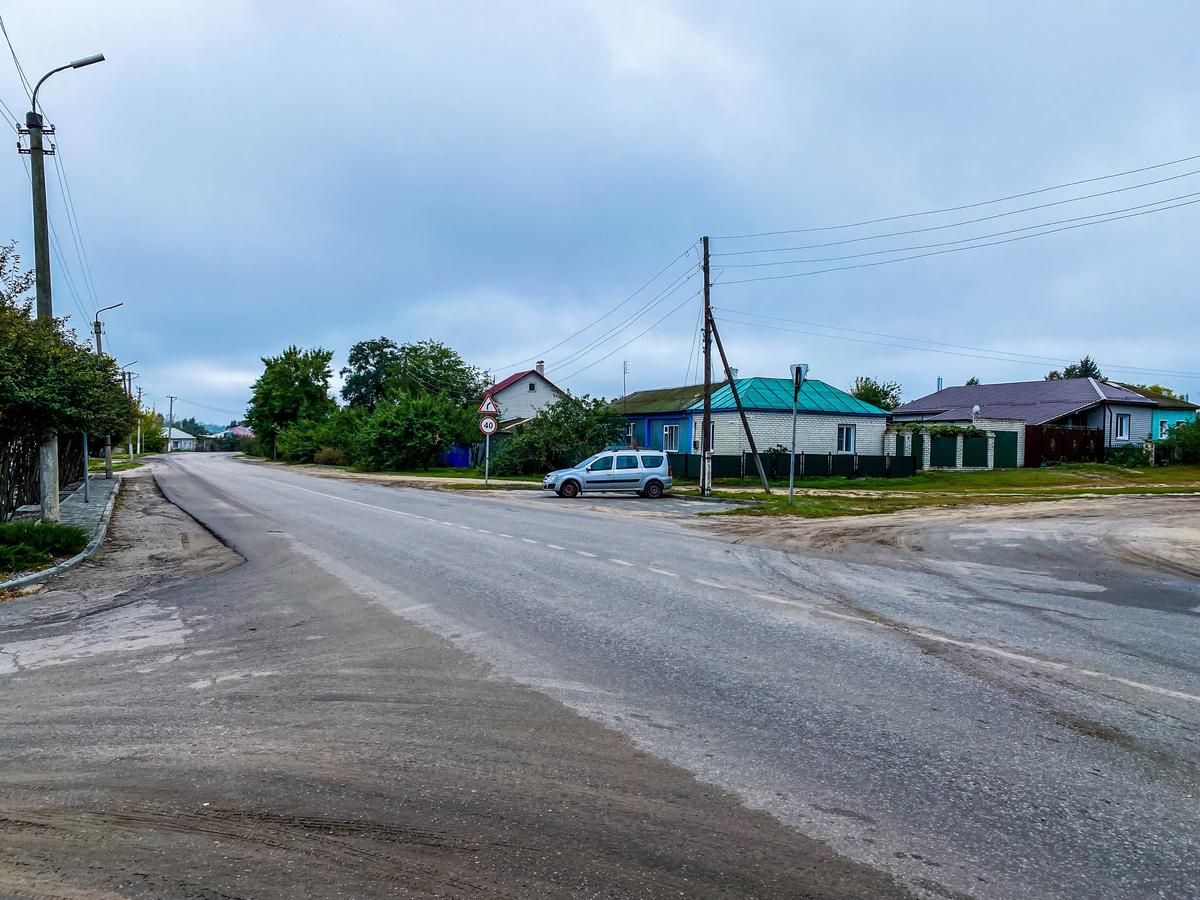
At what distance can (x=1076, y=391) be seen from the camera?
46625 mm

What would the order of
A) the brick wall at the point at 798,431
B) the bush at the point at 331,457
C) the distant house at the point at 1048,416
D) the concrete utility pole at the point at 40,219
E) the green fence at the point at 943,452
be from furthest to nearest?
1. the bush at the point at 331,457
2. the distant house at the point at 1048,416
3. the green fence at the point at 943,452
4. the brick wall at the point at 798,431
5. the concrete utility pole at the point at 40,219

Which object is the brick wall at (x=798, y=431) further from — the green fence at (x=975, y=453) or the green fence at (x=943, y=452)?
the green fence at (x=975, y=453)

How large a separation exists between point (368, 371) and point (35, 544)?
79289 millimetres

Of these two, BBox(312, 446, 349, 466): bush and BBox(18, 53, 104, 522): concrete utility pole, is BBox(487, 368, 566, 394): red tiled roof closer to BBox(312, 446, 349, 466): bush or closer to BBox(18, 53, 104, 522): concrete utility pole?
BBox(312, 446, 349, 466): bush

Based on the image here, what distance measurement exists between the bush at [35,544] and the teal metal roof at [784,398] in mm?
25763

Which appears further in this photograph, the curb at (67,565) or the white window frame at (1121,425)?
the white window frame at (1121,425)

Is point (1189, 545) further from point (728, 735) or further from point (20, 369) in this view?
point (20, 369)

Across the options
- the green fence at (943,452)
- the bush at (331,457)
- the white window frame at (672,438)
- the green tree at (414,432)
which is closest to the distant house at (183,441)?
the bush at (331,457)

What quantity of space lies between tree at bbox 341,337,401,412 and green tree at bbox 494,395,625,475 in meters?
53.7

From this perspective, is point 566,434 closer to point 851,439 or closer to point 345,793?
point 851,439

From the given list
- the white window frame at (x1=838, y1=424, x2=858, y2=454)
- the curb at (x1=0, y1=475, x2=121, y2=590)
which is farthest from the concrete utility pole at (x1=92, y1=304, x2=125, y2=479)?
the white window frame at (x1=838, y1=424, x2=858, y2=454)

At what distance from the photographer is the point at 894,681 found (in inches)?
215

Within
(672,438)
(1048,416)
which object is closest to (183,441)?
(672,438)

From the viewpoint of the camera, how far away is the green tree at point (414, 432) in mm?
45594
